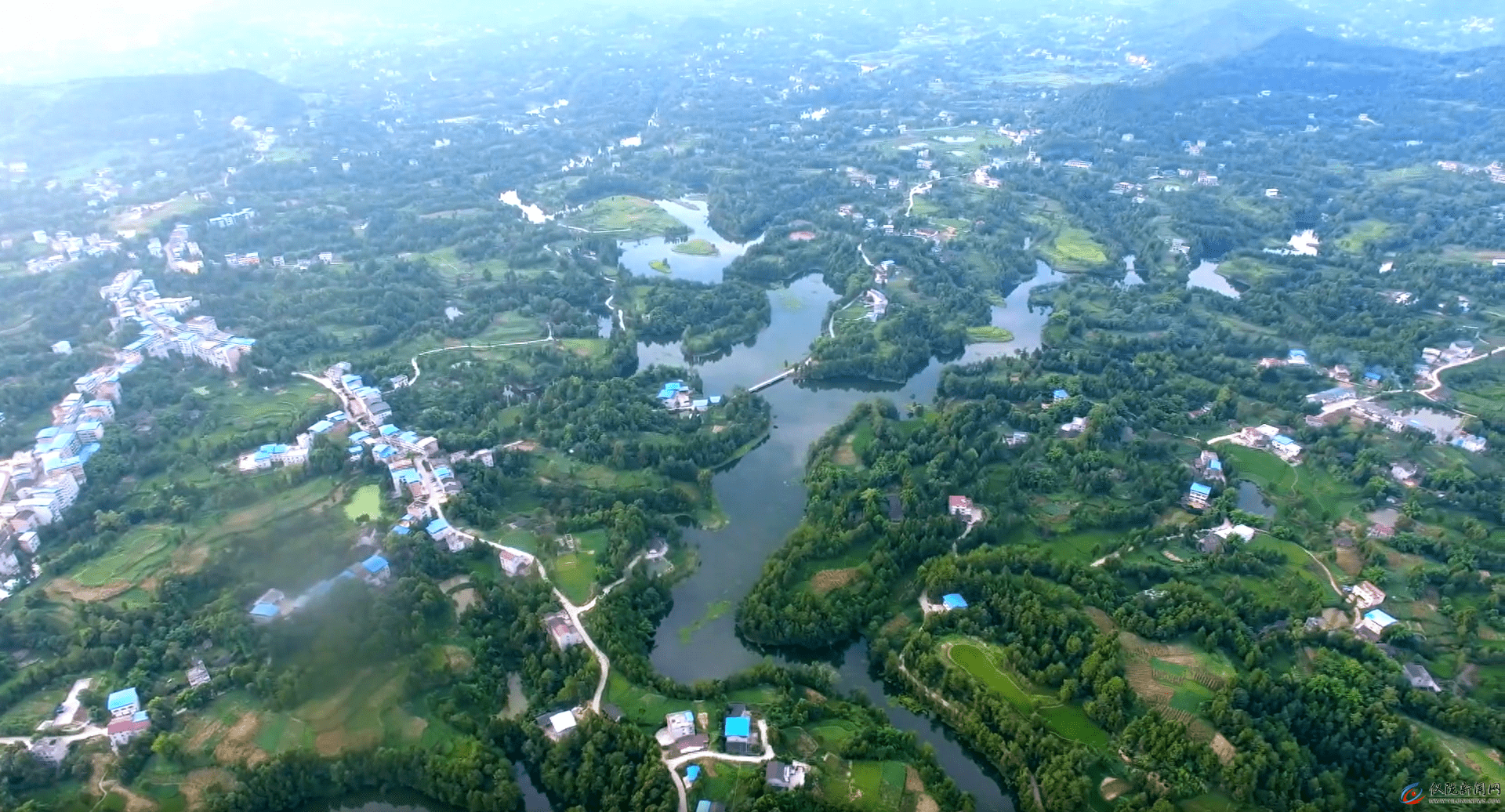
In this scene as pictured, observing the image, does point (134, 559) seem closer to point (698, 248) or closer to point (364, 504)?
point (364, 504)

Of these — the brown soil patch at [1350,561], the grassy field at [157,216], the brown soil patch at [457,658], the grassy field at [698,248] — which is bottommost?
the brown soil patch at [1350,561]

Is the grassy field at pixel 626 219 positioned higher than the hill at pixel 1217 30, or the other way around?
the hill at pixel 1217 30

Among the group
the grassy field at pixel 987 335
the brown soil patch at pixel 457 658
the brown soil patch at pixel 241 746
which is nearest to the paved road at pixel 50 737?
the brown soil patch at pixel 241 746

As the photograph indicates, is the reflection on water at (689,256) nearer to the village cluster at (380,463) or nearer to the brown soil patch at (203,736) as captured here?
the village cluster at (380,463)

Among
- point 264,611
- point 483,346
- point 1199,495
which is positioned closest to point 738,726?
point 264,611

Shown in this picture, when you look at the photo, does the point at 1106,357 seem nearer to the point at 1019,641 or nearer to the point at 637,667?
the point at 1019,641

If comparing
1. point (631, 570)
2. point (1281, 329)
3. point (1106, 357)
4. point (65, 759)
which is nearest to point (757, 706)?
point (631, 570)

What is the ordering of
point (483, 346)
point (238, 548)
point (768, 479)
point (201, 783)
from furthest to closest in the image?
point (483, 346)
point (768, 479)
point (238, 548)
point (201, 783)
